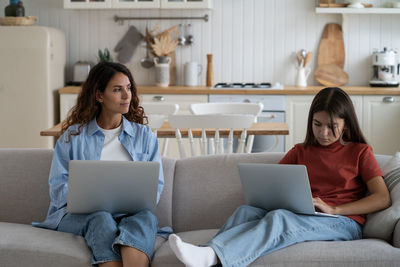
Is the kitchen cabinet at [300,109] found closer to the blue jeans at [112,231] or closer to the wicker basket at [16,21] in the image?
the wicker basket at [16,21]

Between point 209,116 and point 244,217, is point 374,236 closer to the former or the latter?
point 244,217

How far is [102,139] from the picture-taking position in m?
2.74

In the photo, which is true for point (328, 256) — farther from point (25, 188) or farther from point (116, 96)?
point (25, 188)

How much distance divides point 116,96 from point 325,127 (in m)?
0.90

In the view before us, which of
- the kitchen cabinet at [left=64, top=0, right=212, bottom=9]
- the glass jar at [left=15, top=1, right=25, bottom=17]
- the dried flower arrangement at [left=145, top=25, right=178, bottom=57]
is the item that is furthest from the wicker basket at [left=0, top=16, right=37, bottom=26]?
the dried flower arrangement at [left=145, top=25, right=178, bottom=57]

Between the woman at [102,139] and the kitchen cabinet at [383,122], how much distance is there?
2737 mm

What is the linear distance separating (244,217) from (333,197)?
41 cm

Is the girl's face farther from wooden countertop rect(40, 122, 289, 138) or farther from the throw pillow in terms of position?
wooden countertop rect(40, 122, 289, 138)

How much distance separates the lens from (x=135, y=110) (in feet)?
9.48

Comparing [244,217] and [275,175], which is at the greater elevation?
[275,175]

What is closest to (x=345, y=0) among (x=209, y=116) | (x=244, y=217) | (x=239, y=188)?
(x=209, y=116)

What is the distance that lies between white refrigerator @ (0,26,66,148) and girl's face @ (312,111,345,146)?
311 cm

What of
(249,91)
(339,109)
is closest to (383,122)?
(249,91)

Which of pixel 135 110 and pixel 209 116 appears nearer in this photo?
pixel 135 110
